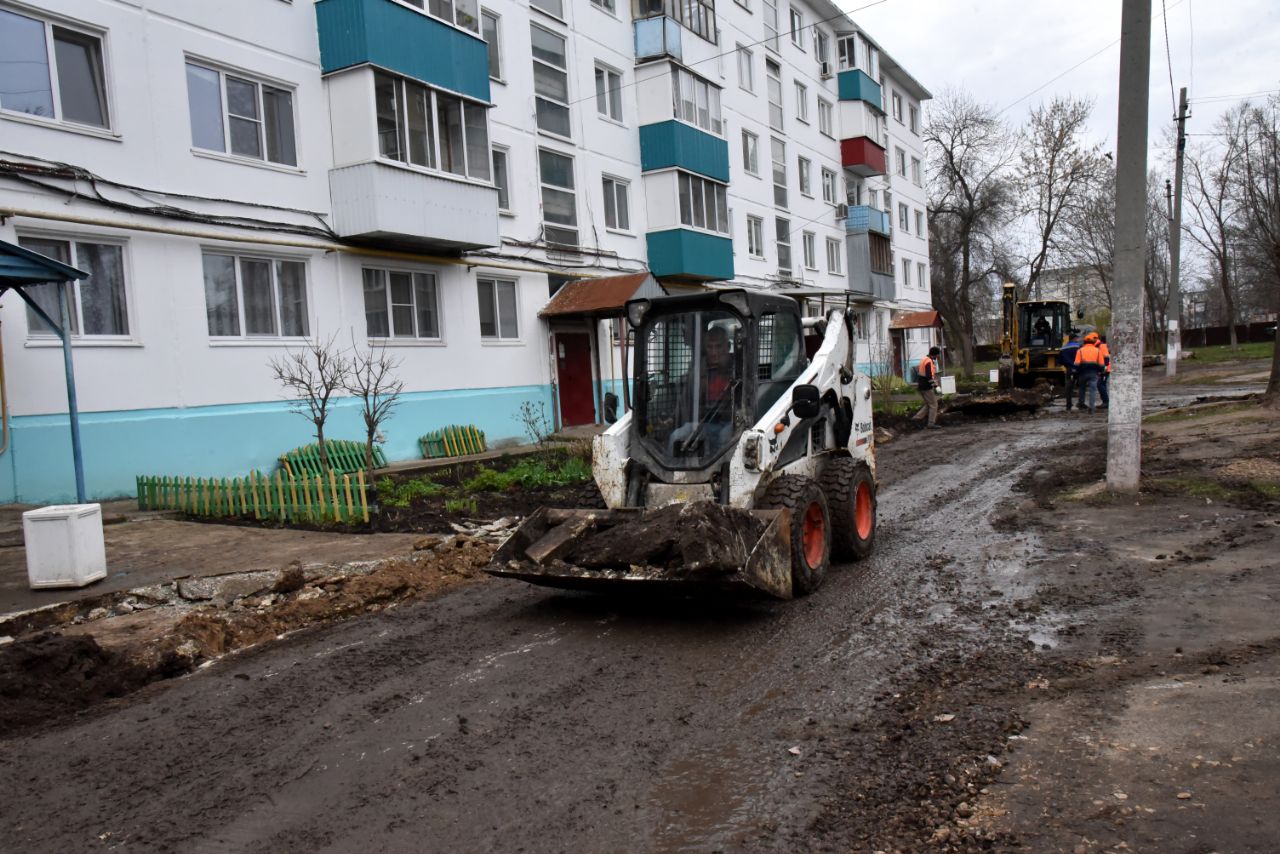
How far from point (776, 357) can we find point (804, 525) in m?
1.58

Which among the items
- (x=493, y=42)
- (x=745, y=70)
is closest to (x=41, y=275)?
(x=493, y=42)

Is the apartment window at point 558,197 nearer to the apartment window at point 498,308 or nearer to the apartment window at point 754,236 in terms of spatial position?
the apartment window at point 498,308

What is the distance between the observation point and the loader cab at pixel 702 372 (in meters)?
7.24

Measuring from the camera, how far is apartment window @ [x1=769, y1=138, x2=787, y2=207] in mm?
31891

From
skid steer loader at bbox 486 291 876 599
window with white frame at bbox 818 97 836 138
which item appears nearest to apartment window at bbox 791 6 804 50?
window with white frame at bbox 818 97 836 138

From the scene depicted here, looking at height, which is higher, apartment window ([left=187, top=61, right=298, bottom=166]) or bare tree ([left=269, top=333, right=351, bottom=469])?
apartment window ([left=187, top=61, right=298, bottom=166])

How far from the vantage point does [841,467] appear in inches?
312

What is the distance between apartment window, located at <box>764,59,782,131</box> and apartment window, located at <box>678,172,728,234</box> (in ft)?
22.4

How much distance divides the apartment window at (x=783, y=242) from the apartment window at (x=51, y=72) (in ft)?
74.3

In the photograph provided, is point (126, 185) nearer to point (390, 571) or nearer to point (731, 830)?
point (390, 571)

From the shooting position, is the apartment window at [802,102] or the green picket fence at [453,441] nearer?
the green picket fence at [453,441]

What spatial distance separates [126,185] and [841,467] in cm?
1081

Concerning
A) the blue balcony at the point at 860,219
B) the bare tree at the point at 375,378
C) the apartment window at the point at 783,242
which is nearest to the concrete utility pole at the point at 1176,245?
the blue balcony at the point at 860,219

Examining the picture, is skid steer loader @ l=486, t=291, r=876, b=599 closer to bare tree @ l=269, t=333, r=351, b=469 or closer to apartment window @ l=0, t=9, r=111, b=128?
bare tree @ l=269, t=333, r=351, b=469
